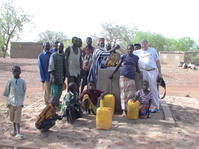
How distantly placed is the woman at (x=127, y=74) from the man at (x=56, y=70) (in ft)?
4.01

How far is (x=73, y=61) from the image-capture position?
6887 mm

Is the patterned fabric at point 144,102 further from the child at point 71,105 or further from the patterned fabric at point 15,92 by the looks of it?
the patterned fabric at point 15,92

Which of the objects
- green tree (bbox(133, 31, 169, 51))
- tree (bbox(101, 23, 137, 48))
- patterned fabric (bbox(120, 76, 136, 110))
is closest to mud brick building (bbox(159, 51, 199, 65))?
tree (bbox(101, 23, 137, 48))

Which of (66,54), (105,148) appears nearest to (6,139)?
(105,148)

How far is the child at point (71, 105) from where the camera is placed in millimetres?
6180

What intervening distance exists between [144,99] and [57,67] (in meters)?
2.03

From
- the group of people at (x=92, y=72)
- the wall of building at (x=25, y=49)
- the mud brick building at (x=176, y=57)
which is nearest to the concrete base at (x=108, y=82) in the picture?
the group of people at (x=92, y=72)

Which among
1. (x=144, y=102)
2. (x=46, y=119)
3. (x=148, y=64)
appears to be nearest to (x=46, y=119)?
(x=46, y=119)

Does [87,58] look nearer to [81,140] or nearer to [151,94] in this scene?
[151,94]

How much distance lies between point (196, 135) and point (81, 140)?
7.24 ft

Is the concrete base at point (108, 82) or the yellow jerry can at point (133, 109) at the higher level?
the concrete base at point (108, 82)

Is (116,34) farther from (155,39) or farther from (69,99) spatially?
(69,99)

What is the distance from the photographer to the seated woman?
6.70 metres

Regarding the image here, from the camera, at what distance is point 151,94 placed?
283 inches
